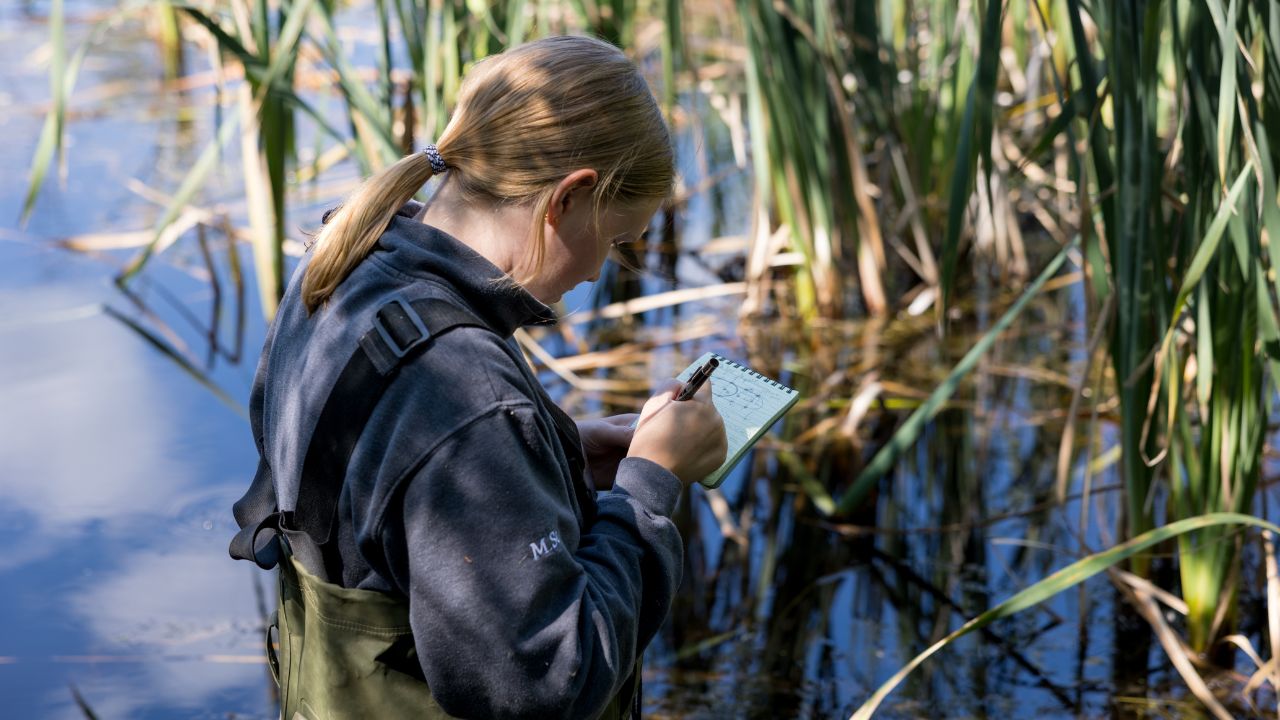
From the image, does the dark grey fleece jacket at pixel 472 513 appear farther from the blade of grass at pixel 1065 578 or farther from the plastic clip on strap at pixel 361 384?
the blade of grass at pixel 1065 578

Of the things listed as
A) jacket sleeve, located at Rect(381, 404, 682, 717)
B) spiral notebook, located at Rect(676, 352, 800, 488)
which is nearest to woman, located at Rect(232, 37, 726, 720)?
jacket sleeve, located at Rect(381, 404, 682, 717)

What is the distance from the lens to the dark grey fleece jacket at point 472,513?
926 millimetres

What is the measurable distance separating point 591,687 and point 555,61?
466mm

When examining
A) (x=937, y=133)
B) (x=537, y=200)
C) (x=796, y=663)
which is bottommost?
(x=796, y=663)

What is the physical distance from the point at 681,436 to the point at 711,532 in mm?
1554

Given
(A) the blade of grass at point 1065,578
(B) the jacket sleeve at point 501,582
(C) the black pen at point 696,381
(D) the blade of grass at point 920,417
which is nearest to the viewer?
(B) the jacket sleeve at point 501,582

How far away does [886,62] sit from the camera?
11.1ft

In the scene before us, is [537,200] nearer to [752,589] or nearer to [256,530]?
[256,530]

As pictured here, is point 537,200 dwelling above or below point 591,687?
above

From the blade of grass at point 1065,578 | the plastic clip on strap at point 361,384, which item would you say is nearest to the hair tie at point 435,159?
the plastic clip on strap at point 361,384

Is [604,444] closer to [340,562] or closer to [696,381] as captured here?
[696,381]

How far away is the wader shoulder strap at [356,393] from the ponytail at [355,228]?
0.23 ft

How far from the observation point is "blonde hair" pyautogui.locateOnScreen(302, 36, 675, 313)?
102cm

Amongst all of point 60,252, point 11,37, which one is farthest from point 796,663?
point 11,37
